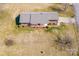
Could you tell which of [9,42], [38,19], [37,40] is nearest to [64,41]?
[37,40]

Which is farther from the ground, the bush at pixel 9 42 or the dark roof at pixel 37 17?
→ the dark roof at pixel 37 17

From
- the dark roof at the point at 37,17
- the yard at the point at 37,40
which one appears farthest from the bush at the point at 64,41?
the dark roof at the point at 37,17

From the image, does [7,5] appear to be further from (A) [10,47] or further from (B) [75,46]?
(B) [75,46]

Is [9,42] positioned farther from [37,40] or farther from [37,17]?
[37,17]

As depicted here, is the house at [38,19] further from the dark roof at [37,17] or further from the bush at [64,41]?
the bush at [64,41]

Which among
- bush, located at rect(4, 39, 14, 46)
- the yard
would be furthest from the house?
bush, located at rect(4, 39, 14, 46)

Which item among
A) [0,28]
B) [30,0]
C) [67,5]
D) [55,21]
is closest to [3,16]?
[0,28]

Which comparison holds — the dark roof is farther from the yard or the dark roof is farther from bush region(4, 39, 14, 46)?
bush region(4, 39, 14, 46)
